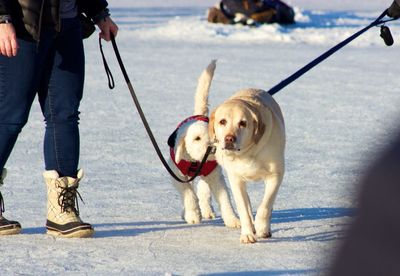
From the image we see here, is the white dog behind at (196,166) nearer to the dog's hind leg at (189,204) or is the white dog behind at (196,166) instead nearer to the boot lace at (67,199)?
the dog's hind leg at (189,204)

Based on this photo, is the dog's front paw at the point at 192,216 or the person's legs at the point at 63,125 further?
the dog's front paw at the point at 192,216

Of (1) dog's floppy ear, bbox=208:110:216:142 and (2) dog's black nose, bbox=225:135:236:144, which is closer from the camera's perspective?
(2) dog's black nose, bbox=225:135:236:144

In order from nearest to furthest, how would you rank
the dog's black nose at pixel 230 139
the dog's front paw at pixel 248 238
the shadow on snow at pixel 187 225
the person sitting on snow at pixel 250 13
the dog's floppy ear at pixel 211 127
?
the dog's black nose at pixel 230 139
the dog's front paw at pixel 248 238
the dog's floppy ear at pixel 211 127
the shadow on snow at pixel 187 225
the person sitting on snow at pixel 250 13

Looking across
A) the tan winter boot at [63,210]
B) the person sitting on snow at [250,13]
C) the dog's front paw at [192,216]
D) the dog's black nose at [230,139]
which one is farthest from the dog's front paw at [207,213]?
the person sitting on snow at [250,13]

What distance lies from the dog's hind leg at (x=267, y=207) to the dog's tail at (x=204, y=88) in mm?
801

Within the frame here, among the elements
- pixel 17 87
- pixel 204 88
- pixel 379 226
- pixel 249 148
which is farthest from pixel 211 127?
pixel 379 226

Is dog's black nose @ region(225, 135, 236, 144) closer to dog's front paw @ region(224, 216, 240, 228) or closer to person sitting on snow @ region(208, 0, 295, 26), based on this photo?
dog's front paw @ region(224, 216, 240, 228)

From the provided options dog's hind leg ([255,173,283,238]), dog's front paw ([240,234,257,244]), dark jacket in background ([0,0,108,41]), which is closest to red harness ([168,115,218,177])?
dog's hind leg ([255,173,283,238])

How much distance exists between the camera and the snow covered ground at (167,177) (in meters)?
3.75

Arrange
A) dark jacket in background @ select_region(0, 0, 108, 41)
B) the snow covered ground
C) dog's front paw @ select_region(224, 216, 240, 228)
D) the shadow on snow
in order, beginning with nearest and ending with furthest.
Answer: the snow covered ground < dark jacket in background @ select_region(0, 0, 108, 41) < the shadow on snow < dog's front paw @ select_region(224, 216, 240, 228)

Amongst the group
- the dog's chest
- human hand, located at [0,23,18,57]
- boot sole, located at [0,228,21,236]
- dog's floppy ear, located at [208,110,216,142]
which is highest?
human hand, located at [0,23,18,57]

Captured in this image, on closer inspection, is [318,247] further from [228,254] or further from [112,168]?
[112,168]

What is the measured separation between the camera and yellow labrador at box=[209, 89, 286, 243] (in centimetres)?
409

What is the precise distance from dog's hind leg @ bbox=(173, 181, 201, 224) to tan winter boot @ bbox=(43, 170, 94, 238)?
2.05 feet
